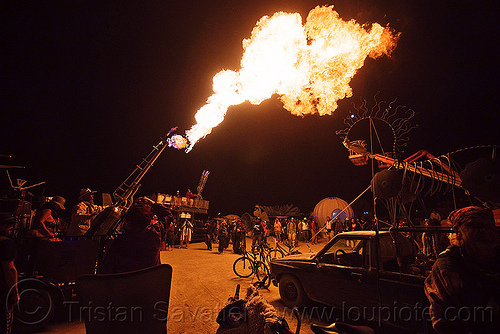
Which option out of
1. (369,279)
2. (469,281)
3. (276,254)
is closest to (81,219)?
(369,279)

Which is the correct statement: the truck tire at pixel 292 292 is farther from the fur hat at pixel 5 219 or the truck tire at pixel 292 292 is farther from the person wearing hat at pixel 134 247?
the fur hat at pixel 5 219

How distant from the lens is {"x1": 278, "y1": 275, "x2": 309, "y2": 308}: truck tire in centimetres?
578

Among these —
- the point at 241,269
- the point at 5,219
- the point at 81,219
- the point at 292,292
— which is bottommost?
the point at 241,269

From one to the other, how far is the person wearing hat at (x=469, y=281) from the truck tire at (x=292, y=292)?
4.00 m

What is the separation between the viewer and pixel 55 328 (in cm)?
482

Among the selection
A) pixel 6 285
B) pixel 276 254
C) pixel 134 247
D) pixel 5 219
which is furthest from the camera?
pixel 276 254

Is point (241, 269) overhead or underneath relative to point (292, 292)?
underneath

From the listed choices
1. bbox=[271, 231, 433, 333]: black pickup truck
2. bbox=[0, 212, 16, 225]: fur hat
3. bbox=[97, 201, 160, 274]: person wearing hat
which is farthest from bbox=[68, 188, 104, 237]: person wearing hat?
bbox=[271, 231, 433, 333]: black pickup truck

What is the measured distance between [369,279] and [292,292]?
2125 mm

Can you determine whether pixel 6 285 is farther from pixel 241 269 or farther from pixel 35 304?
pixel 241 269

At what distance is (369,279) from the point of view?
459 centimetres

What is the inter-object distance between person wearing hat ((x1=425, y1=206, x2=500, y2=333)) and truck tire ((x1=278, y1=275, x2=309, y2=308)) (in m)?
4.00

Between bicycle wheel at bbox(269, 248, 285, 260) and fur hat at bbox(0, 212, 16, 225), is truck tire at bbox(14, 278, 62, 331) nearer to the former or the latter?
fur hat at bbox(0, 212, 16, 225)

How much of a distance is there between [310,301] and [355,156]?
5.55 m
